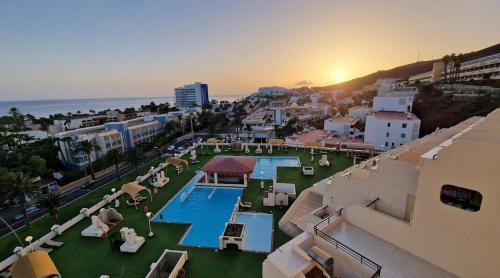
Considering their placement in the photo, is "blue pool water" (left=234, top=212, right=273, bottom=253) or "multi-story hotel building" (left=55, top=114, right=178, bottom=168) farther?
"multi-story hotel building" (left=55, top=114, right=178, bottom=168)

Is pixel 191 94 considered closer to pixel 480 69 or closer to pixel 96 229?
pixel 480 69

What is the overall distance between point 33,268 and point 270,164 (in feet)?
76.9

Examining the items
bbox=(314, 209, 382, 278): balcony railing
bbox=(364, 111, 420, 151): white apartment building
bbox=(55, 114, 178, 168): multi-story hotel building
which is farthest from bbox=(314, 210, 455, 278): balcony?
bbox=(55, 114, 178, 168): multi-story hotel building

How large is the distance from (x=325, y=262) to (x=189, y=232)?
36.4 ft

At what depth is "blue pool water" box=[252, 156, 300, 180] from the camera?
25900 millimetres

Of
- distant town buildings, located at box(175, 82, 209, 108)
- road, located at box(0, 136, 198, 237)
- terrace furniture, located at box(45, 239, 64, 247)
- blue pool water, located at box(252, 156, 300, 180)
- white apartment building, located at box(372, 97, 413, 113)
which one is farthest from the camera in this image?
distant town buildings, located at box(175, 82, 209, 108)

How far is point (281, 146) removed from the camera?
1375 inches

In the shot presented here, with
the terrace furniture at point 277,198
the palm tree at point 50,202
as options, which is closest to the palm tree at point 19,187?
the palm tree at point 50,202

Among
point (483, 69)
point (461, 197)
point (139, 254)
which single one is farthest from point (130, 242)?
point (483, 69)

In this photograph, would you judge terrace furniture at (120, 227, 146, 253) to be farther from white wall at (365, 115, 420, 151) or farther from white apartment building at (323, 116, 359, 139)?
white apartment building at (323, 116, 359, 139)

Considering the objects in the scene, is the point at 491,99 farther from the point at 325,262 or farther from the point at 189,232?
the point at 189,232

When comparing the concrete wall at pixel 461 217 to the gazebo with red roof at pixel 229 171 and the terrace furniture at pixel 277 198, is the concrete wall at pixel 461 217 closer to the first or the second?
the terrace furniture at pixel 277 198

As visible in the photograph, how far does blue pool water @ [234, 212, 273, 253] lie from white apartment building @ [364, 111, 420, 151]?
2576cm

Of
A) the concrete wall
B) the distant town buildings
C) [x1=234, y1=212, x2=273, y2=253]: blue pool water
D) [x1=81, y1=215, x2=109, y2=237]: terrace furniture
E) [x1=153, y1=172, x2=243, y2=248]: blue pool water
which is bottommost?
[x1=153, y1=172, x2=243, y2=248]: blue pool water
